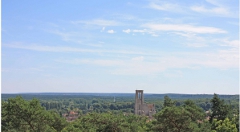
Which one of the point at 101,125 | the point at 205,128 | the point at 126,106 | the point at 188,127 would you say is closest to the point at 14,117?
the point at 101,125

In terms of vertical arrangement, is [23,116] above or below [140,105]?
above

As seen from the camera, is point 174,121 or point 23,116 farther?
point 174,121

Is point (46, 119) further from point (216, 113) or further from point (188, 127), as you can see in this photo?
point (216, 113)

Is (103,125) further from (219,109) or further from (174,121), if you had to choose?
(219,109)

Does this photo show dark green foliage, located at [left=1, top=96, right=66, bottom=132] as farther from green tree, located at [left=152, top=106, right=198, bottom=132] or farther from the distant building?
the distant building

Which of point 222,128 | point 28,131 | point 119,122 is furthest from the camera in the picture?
point 222,128

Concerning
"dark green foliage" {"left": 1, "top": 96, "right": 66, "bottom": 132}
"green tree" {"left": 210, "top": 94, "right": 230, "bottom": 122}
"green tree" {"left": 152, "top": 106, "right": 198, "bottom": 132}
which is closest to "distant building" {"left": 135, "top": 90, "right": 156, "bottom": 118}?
"green tree" {"left": 210, "top": 94, "right": 230, "bottom": 122}

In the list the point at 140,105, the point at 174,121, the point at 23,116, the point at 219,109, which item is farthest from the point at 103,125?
the point at 140,105

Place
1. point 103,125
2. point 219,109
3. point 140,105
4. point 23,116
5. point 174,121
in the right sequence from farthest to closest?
point 140,105 < point 219,109 < point 103,125 < point 174,121 < point 23,116

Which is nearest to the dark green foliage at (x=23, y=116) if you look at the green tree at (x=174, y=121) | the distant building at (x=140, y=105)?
the green tree at (x=174, y=121)

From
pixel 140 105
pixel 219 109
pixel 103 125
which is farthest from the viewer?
pixel 140 105

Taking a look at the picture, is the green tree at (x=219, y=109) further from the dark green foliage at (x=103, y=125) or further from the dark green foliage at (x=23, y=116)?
the dark green foliage at (x=23, y=116)
